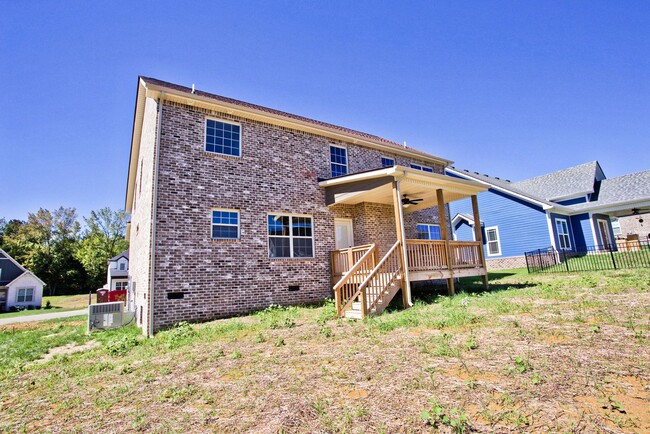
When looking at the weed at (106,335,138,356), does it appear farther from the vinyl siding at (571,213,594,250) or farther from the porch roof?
the vinyl siding at (571,213,594,250)

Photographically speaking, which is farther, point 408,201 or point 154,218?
point 408,201

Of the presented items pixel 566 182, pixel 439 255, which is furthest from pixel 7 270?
pixel 566 182

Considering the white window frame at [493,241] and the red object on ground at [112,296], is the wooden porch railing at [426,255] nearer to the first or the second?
the white window frame at [493,241]

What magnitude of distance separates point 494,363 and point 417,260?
5.83m

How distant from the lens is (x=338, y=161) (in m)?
13.2

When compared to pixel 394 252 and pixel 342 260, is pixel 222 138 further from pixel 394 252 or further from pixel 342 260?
pixel 394 252

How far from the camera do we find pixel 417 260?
9.93 meters

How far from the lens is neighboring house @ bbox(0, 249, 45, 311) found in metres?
31.1

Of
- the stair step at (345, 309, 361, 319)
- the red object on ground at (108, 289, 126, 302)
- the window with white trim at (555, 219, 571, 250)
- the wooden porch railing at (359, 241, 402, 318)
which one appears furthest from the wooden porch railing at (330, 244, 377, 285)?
the window with white trim at (555, 219, 571, 250)

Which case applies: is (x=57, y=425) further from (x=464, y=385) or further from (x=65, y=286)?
(x=65, y=286)

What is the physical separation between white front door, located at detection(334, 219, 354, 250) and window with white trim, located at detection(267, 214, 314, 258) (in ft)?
4.06

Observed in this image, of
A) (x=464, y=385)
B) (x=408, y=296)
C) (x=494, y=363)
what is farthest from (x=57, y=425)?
(x=408, y=296)

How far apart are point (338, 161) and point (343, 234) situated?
3008 millimetres

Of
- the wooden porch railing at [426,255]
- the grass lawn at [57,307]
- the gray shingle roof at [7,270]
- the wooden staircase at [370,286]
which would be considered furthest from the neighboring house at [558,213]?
the gray shingle roof at [7,270]
